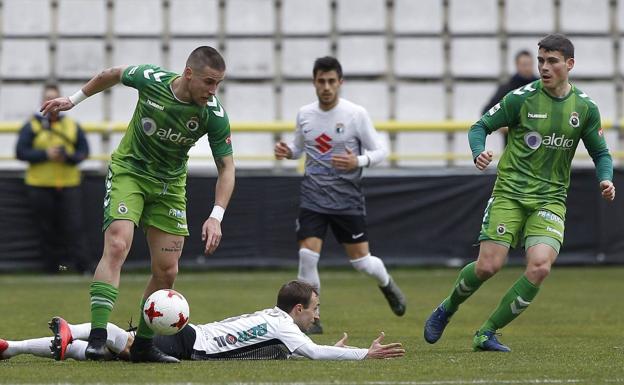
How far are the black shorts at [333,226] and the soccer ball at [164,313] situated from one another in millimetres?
3706

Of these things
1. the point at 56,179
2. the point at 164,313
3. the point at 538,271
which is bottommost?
the point at 164,313

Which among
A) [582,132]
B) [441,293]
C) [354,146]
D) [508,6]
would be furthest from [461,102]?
[582,132]

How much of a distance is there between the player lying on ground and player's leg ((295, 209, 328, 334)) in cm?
298

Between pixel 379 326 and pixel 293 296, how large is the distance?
3155mm

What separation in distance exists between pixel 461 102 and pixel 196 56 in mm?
13106

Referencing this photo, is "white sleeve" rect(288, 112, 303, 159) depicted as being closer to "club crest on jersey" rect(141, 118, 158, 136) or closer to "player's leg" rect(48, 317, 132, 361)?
"club crest on jersey" rect(141, 118, 158, 136)

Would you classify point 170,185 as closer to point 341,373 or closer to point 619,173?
point 341,373

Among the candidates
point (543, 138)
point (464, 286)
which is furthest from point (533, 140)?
point (464, 286)

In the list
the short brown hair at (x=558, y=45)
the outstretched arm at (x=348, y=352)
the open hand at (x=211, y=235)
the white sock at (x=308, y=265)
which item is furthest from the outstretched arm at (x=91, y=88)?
the white sock at (x=308, y=265)

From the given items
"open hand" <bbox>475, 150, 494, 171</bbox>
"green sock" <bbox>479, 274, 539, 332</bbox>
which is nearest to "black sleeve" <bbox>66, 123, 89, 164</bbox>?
"green sock" <bbox>479, 274, 539, 332</bbox>

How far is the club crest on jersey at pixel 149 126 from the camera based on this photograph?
8.48 m

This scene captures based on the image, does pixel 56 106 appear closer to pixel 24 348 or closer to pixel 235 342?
pixel 24 348

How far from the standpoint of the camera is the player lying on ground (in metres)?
7.95

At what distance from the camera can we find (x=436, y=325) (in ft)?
30.8
